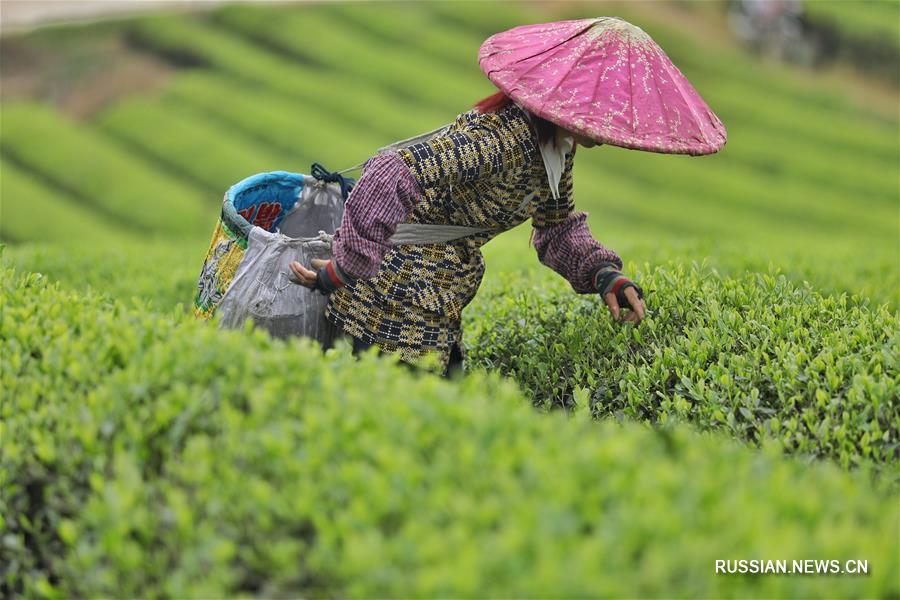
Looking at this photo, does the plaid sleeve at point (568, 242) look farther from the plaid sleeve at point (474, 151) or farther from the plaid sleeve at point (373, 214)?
the plaid sleeve at point (373, 214)

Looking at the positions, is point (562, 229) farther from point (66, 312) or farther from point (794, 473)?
point (66, 312)

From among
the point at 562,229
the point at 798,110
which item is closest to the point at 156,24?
the point at 798,110

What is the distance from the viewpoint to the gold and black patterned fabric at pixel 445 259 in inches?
136

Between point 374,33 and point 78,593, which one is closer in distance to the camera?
point 78,593

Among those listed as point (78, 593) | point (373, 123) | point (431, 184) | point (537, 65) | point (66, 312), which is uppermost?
point (537, 65)

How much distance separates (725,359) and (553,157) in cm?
109

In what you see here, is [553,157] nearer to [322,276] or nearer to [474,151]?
[474,151]

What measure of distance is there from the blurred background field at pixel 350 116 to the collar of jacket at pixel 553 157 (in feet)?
36.0

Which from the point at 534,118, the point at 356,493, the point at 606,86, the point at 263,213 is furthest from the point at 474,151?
the point at 356,493

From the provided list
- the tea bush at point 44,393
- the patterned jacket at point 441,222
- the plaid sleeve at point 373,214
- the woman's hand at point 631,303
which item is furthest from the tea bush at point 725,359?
the tea bush at point 44,393

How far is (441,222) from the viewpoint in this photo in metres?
3.63

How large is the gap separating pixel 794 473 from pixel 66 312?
2392 mm

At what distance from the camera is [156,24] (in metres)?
23.0

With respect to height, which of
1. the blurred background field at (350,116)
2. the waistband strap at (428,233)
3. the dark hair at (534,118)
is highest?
the dark hair at (534,118)
